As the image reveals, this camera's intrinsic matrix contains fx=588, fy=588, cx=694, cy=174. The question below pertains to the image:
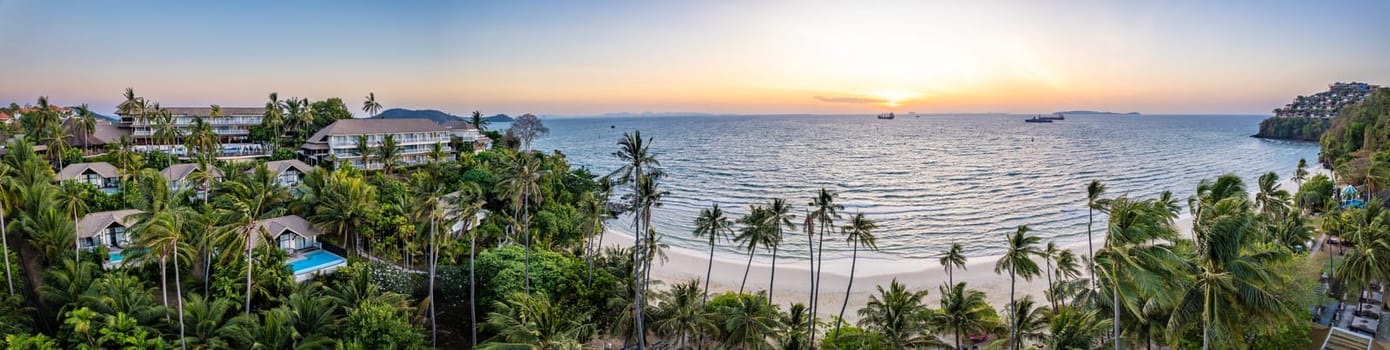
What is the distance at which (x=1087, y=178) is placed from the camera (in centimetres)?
8556

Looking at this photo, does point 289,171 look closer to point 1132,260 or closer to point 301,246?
point 301,246

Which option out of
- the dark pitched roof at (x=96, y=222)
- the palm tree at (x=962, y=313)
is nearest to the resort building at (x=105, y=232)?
the dark pitched roof at (x=96, y=222)

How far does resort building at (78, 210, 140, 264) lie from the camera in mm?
30984

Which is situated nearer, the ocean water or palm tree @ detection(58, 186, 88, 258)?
palm tree @ detection(58, 186, 88, 258)

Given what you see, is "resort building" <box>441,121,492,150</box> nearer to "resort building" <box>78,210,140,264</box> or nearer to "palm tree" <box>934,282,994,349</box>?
"resort building" <box>78,210,140,264</box>

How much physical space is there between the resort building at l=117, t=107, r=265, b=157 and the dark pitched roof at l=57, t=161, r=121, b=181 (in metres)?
10.3

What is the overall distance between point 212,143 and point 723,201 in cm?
5059

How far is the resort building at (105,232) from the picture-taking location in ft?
102

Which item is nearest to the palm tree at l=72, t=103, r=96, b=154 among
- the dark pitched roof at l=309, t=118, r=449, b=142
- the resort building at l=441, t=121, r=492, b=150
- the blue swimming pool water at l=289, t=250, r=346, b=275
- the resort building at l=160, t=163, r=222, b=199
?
the resort building at l=160, t=163, r=222, b=199

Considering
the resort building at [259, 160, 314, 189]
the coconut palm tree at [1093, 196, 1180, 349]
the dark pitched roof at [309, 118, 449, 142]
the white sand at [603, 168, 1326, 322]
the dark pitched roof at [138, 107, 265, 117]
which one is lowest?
the white sand at [603, 168, 1326, 322]

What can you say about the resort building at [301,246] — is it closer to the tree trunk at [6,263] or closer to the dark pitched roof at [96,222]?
the dark pitched roof at [96,222]

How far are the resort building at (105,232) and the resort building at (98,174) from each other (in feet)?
48.2

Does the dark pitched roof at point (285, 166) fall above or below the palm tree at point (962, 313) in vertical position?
above

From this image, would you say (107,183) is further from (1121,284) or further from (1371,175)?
(1371,175)
